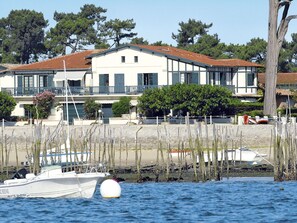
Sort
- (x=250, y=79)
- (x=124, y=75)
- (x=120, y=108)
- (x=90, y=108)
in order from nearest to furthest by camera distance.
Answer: (x=120, y=108) → (x=90, y=108) → (x=124, y=75) → (x=250, y=79)

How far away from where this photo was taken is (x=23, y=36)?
434ft

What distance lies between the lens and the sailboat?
44.0m

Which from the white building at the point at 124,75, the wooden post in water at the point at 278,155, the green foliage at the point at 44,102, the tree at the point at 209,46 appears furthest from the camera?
the tree at the point at 209,46

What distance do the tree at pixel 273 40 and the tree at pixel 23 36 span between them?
52.3 meters

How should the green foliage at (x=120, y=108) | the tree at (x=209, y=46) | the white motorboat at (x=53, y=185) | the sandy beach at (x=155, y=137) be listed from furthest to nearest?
the tree at (x=209, y=46), the green foliage at (x=120, y=108), the sandy beach at (x=155, y=137), the white motorboat at (x=53, y=185)

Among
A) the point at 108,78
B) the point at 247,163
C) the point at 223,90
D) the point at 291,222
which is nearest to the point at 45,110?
the point at 108,78

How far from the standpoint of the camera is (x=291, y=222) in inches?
1481

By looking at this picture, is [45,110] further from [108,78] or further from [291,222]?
[291,222]

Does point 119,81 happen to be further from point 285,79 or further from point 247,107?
point 285,79

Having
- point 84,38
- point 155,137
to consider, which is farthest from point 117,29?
point 155,137

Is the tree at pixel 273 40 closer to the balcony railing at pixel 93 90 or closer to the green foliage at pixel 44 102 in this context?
the balcony railing at pixel 93 90

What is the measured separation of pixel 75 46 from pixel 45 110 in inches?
1610

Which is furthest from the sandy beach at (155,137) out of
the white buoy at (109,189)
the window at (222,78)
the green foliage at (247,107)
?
the white buoy at (109,189)

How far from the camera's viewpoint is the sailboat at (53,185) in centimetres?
4400
